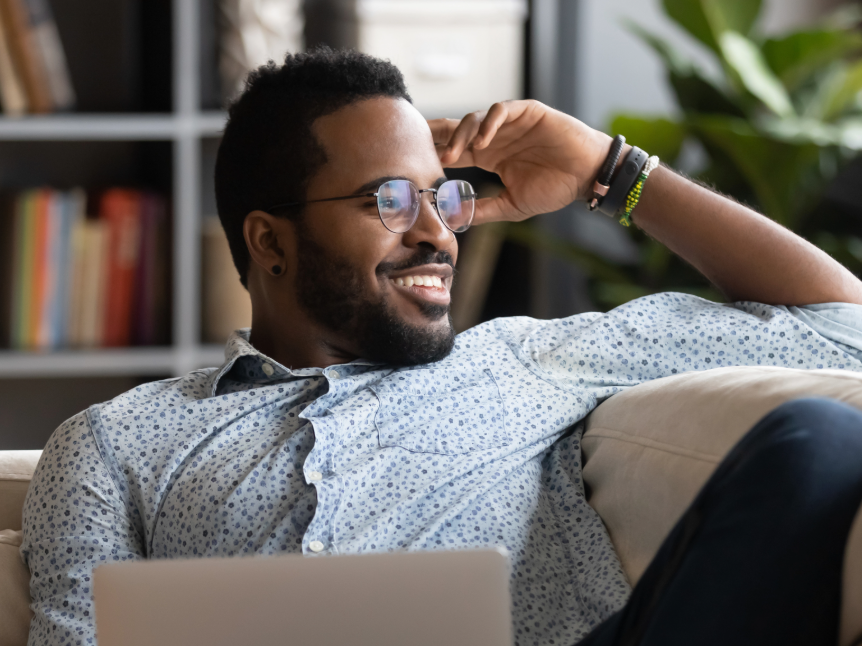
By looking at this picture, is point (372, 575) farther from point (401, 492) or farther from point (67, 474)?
point (67, 474)

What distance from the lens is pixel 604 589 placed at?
→ 37.3 inches

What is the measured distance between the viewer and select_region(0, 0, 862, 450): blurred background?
6.91 ft

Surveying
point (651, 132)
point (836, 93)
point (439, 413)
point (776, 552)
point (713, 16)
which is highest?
point (713, 16)

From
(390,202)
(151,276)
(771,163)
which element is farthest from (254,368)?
(771,163)

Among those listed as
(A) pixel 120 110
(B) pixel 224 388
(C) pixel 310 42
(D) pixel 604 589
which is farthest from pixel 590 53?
(D) pixel 604 589

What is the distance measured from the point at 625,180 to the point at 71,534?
32.9 inches

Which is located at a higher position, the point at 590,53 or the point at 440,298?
the point at 590,53

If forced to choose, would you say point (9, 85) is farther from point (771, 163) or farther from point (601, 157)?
point (771, 163)

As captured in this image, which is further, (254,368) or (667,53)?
(667,53)

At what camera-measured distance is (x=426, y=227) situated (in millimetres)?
1175

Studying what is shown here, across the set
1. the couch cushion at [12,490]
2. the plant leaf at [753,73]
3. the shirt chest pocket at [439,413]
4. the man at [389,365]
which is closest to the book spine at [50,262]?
the man at [389,365]

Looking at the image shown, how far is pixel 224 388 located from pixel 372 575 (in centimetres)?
58

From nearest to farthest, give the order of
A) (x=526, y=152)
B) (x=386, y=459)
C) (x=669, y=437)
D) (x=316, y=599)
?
(x=316, y=599)
(x=669, y=437)
(x=386, y=459)
(x=526, y=152)

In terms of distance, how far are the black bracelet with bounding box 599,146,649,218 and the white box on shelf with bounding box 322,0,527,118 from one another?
1.01 m
